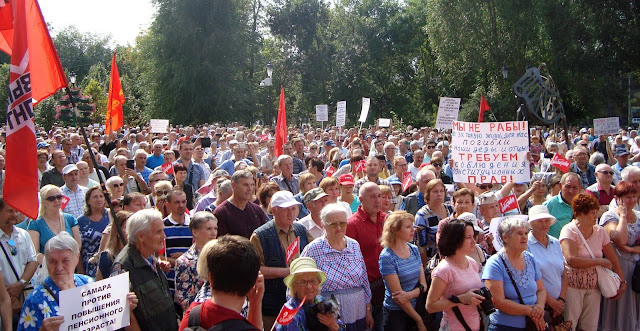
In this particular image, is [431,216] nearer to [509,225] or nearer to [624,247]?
[509,225]

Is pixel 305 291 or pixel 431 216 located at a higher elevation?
pixel 431 216

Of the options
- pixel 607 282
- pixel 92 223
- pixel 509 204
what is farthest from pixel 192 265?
pixel 607 282

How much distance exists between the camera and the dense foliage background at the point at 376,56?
3397 centimetres

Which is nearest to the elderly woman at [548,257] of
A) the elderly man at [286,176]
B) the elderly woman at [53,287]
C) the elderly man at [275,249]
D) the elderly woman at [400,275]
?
the elderly woman at [400,275]

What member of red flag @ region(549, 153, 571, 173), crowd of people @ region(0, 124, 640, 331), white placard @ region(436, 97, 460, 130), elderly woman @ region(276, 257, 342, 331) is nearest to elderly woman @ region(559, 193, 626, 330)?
crowd of people @ region(0, 124, 640, 331)

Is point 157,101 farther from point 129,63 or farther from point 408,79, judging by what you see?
point 129,63

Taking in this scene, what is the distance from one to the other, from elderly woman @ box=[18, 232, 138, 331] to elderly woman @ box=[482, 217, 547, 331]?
2819mm

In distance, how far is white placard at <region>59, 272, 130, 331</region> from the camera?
3.83 meters

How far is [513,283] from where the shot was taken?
5195 mm

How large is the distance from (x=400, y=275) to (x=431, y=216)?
134 cm

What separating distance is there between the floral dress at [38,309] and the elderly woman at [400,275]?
2.60 m

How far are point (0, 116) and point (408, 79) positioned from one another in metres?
34.7

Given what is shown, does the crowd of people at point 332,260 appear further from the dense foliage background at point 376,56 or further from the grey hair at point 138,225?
the dense foliage background at point 376,56

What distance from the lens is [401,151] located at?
1311 cm
